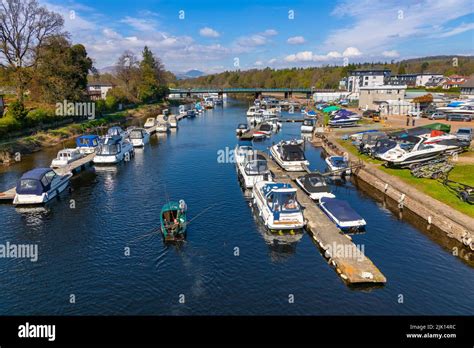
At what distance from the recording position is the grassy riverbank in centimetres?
3259

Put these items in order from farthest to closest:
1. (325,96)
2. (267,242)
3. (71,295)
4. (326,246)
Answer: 1. (325,96)
2. (267,242)
3. (326,246)
4. (71,295)

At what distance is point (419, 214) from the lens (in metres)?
34.5

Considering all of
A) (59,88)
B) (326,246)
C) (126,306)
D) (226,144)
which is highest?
(59,88)

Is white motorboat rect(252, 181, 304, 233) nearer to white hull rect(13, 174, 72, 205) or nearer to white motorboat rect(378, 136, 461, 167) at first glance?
white motorboat rect(378, 136, 461, 167)

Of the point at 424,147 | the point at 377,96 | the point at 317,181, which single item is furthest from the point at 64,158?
the point at 377,96

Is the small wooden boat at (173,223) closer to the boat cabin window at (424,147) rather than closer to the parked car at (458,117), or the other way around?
the boat cabin window at (424,147)

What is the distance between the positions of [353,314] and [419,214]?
18346 mm

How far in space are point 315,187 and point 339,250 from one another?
12.7m

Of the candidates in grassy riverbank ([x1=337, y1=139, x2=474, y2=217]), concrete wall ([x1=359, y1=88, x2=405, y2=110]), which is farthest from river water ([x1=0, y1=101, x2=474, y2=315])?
concrete wall ([x1=359, y1=88, x2=405, y2=110])

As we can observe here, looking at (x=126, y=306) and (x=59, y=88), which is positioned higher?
(x=59, y=88)

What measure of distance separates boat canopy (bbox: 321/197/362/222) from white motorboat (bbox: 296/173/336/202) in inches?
82.0

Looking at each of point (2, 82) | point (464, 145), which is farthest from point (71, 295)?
point (2, 82)

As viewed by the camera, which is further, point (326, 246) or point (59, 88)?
point (59, 88)

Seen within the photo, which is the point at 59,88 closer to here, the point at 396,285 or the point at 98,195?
the point at 98,195
